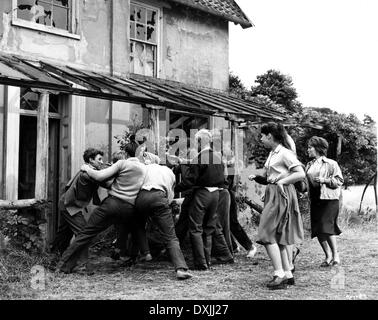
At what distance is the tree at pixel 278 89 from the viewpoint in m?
17.5

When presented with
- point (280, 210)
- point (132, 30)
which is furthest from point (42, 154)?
point (132, 30)

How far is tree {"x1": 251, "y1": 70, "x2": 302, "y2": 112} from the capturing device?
17531mm

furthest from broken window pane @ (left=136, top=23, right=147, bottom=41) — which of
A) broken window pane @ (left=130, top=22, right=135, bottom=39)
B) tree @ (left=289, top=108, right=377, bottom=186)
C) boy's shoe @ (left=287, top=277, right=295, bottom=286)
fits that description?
boy's shoe @ (left=287, top=277, right=295, bottom=286)

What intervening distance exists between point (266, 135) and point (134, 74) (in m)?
5.62

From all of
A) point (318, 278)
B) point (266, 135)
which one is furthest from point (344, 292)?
point (266, 135)

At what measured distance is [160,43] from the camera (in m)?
12.0

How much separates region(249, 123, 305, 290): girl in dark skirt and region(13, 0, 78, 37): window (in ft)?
17.3

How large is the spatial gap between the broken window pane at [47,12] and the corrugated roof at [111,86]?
88cm

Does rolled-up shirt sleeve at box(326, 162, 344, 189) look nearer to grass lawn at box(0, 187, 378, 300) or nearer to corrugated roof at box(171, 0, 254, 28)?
grass lawn at box(0, 187, 378, 300)

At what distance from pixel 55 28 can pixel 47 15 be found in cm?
29

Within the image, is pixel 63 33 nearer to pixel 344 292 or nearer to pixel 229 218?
pixel 229 218

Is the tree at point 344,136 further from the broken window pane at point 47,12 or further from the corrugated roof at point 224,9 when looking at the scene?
the broken window pane at point 47,12

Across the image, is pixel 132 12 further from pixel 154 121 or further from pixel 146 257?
pixel 146 257

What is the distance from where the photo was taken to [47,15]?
9.73 metres
